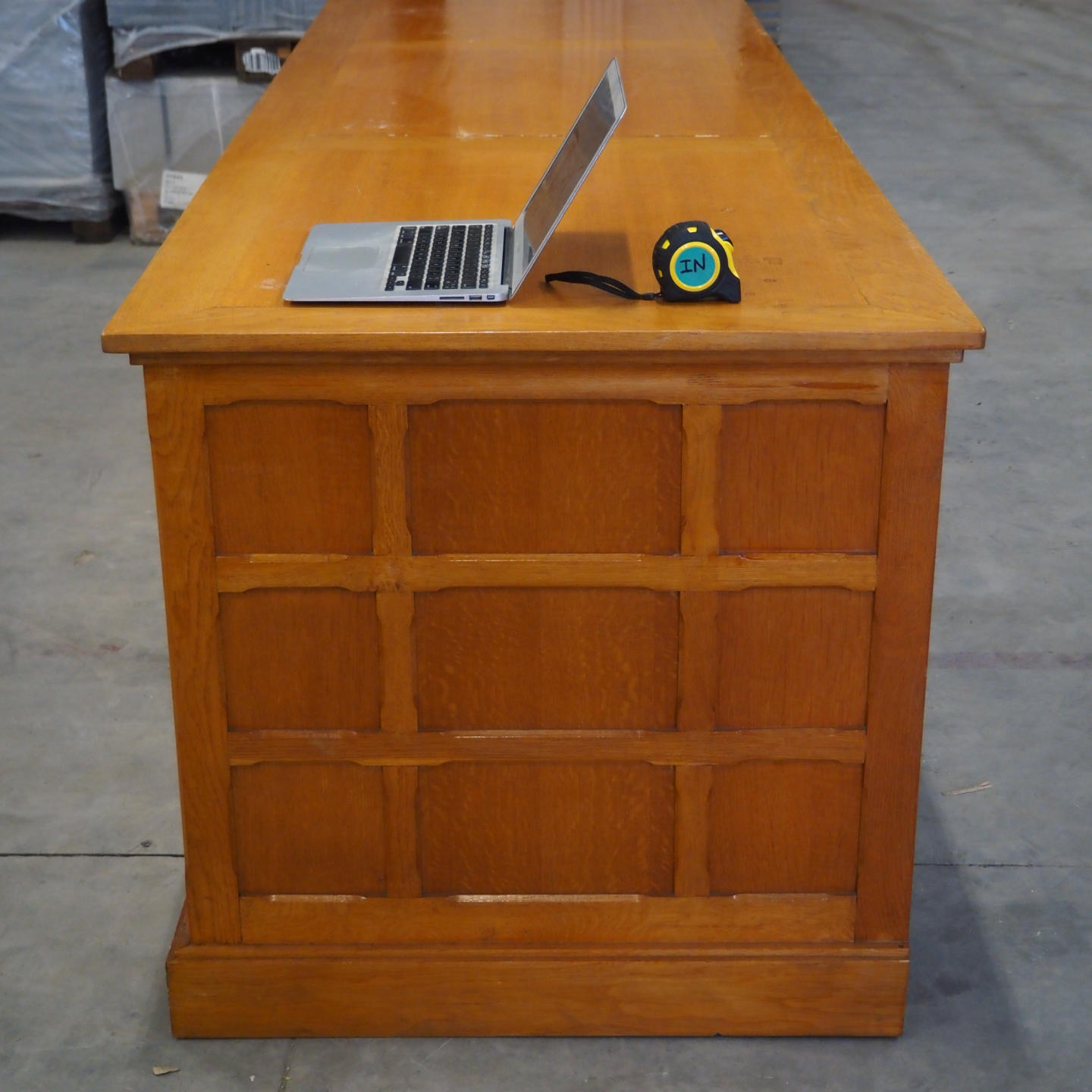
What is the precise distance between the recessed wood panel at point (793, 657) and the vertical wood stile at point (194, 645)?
A: 0.67 meters

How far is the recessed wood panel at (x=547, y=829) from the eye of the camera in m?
2.12

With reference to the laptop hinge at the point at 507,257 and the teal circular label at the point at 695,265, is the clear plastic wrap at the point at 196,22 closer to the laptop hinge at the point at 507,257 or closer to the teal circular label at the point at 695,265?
the laptop hinge at the point at 507,257

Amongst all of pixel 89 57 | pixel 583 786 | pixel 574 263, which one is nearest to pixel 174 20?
pixel 89 57

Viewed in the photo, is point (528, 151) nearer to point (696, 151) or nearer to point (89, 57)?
point (696, 151)

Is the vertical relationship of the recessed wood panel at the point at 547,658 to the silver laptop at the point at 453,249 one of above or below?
below

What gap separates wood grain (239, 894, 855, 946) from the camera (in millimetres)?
2156

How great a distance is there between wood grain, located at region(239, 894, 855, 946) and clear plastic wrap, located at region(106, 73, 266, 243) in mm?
4063

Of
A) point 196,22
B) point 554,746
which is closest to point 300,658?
point 554,746

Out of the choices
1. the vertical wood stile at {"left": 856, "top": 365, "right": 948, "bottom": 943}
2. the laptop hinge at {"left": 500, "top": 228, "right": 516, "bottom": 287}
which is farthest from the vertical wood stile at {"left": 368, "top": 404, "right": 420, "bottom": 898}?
the vertical wood stile at {"left": 856, "top": 365, "right": 948, "bottom": 943}

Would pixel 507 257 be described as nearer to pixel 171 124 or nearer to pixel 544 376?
pixel 544 376

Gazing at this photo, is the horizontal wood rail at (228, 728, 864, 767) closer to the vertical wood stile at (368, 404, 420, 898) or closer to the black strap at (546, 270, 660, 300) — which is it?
the vertical wood stile at (368, 404, 420, 898)

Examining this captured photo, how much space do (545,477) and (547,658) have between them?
252 mm

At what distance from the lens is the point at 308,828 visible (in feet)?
7.00

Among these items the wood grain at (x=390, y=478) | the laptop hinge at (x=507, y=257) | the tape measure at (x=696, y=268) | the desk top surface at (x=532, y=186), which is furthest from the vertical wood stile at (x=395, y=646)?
the tape measure at (x=696, y=268)
